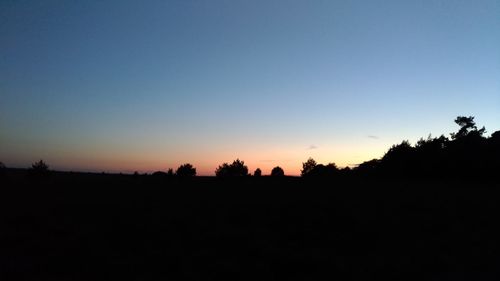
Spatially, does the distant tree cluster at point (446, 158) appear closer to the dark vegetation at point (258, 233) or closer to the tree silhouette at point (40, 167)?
the dark vegetation at point (258, 233)

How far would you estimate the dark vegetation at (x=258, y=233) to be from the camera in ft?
51.1

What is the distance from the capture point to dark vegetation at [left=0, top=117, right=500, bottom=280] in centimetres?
1558

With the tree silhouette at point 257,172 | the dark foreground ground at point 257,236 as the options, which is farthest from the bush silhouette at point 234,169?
the dark foreground ground at point 257,236

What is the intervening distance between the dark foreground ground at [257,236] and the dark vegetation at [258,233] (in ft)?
0.20

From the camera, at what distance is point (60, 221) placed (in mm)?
24000

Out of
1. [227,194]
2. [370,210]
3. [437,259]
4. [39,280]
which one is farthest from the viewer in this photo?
[227,194]

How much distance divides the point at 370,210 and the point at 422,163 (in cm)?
2578

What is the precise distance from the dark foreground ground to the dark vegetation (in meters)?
0.06

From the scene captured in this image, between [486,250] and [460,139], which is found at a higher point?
[460,139]

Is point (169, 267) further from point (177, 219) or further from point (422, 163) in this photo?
point (422, 163)

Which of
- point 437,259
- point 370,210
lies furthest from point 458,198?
point 437,259

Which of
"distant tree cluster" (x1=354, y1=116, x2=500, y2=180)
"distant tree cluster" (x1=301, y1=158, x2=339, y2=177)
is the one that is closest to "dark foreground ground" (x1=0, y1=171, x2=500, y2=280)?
"distant tree cluster" (x1=354, y1=116, x2=500, y2=180)

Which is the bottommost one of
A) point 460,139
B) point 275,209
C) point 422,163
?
point 275,209

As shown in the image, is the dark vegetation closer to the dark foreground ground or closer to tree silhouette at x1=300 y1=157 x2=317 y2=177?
the dark foreground ground
